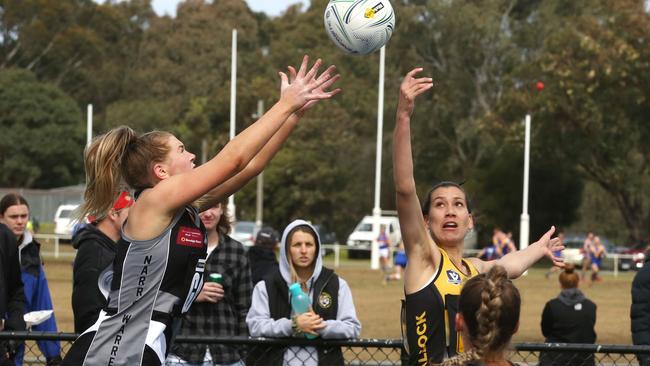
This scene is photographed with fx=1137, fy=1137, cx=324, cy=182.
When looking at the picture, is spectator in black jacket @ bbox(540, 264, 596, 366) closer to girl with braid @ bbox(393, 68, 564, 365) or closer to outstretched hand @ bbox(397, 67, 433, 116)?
girl with braid @ bbox(393, 68, 564, 365)

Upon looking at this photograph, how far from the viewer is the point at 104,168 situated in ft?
15.8

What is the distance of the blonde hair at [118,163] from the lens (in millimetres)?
4809

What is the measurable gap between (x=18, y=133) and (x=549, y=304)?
6024 centimetres

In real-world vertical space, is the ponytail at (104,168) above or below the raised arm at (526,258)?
above

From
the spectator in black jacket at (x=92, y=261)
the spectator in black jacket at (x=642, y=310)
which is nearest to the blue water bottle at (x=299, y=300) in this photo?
the spectator in black jacket at (x=92, y=261)

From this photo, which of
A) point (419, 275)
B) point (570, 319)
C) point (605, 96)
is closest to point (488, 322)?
point (419, 275)

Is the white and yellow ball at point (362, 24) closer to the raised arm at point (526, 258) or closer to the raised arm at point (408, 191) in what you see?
the raised arm at point (408, 191)

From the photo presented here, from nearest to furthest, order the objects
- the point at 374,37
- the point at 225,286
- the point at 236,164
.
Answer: the point at 236,164, the point at 374,37, the point at 225,286

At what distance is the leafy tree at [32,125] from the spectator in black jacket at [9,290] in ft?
198

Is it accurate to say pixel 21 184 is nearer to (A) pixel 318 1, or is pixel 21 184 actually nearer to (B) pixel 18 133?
(B) pixel 18 133

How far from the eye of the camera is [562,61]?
47.5 metres

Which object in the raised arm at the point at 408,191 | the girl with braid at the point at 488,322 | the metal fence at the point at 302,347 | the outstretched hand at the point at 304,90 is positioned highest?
the outstretched hand at the point at 304,90

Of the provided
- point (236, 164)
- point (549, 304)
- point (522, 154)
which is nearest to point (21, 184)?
point (522, 154)

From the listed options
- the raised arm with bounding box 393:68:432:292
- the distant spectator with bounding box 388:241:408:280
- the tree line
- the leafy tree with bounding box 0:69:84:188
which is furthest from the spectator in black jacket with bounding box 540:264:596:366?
the leafy tree with bounding box 0:69:84:188
